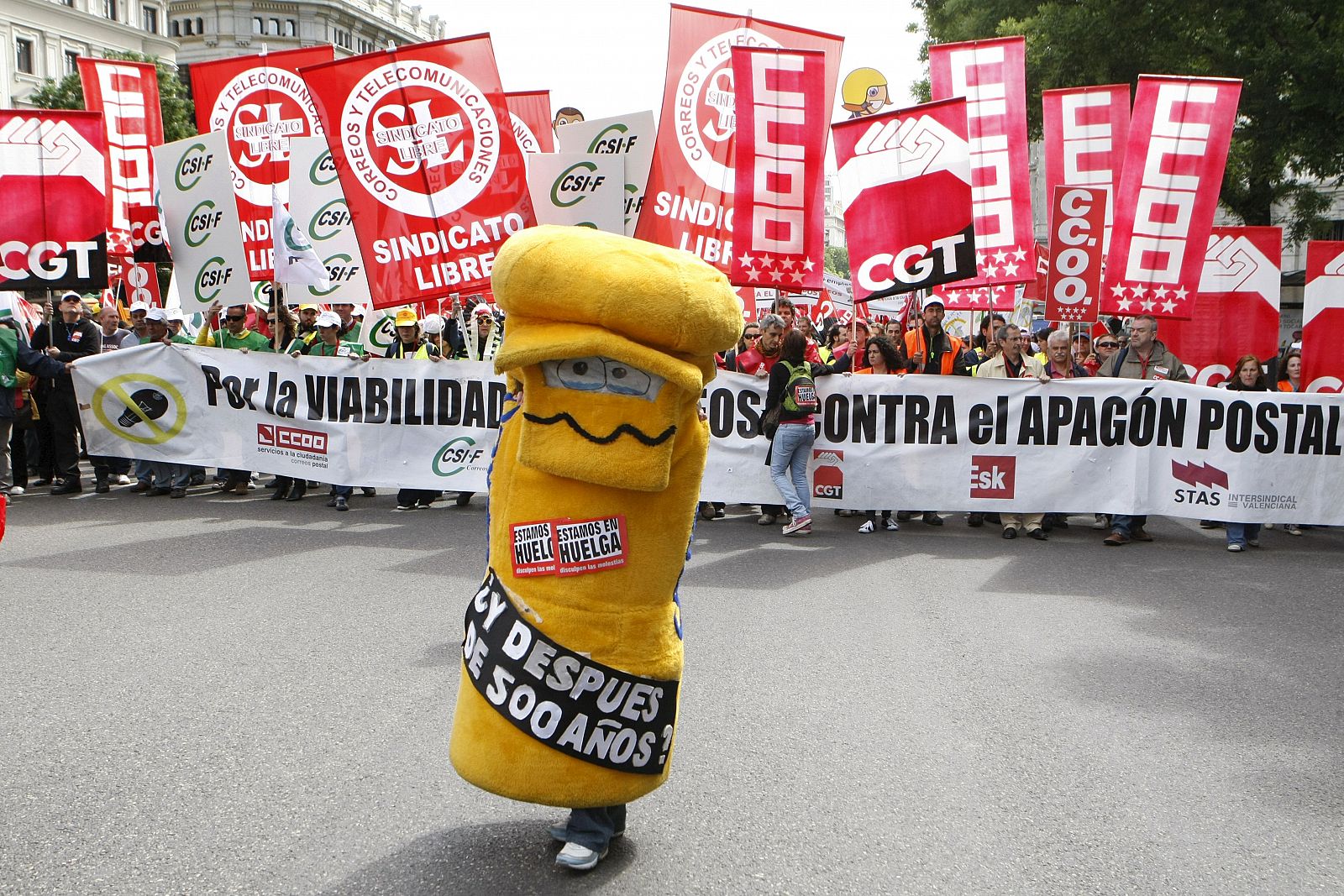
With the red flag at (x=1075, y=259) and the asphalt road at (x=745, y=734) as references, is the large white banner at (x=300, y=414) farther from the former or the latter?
the red flag at (x=1075, y=259)

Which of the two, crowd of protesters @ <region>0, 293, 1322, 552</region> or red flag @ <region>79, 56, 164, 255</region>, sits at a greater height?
red flag @ <region>79, 56, 164, 255</region>

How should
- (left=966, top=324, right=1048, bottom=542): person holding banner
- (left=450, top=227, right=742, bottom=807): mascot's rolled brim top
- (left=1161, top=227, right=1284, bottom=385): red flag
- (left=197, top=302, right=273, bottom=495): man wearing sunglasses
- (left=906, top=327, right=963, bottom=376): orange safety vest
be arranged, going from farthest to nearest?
(left=1161, top=227, right=1284, bottom=385): red flag, (left=197, top=302, right=273, bottom=495): man wearing sunglasses, (left=906, top=327, right=963, bottom=376): orange safety vest, (left=966, top=324, right=1048, bottom=542): person holding banner, (left=450, top=227, right=742, bottom=807): mascot's rolled brim top

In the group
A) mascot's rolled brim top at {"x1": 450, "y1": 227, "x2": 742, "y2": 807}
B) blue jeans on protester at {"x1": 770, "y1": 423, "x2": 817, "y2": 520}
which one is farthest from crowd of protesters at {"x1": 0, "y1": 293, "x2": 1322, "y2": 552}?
mascot's rolled brim top at {"x1": 450, "y1": 227, "x2": 742, "y2": 807}

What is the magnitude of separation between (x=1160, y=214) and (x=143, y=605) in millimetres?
9190

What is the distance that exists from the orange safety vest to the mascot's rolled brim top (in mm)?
8034

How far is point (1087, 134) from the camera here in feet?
41.4

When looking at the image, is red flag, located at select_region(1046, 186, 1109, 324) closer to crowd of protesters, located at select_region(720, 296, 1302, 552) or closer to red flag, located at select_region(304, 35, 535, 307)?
crowd of protesters, located at select_region(720, 296, 1302, 552)

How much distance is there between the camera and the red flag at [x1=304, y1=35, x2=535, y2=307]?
1018 centimetres

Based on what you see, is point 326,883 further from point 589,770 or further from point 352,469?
point 352,469

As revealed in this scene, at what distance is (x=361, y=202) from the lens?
10.3 m

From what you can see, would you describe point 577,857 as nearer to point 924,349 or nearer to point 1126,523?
point 1126,523

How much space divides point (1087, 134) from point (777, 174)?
12.3 ft

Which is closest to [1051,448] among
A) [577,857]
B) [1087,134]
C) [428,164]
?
[1087,134]

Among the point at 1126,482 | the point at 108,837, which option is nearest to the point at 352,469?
the point at 1126,482
